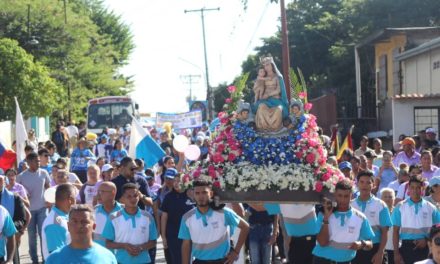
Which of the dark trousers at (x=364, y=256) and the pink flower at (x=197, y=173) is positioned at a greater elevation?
the pink flower at (x=197, y=173)

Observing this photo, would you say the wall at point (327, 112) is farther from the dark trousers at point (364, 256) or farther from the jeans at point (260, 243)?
the dark trousers at point (364, 256)

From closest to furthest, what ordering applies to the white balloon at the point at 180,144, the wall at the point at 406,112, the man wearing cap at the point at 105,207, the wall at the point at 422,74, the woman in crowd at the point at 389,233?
the man wearing cap at the point at 105,207, the woman in crowd at the point at 389,233, the white balloon at the point at 180,144, the wall at the point at 406,112, the wall at the point at 422,74

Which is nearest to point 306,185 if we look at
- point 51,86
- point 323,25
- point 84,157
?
point 84,157

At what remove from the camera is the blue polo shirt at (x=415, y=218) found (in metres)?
10.7

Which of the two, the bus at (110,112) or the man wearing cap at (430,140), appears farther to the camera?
the bus at (110,112)

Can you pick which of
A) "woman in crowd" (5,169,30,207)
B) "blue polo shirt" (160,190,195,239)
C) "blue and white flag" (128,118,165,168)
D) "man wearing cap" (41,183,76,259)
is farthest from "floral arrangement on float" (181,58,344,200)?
"blue and white flag" (128,118,165,168)

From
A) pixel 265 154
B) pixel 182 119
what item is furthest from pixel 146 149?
pixel 182 119

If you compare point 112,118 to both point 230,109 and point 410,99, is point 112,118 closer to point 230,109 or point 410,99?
point 410,99

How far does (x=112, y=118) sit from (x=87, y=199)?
27.1 metres

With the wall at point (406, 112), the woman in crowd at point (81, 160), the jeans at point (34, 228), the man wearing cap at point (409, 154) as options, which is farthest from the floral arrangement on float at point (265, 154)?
the wall at point (406, 112)

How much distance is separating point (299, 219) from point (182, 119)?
71.5 ft

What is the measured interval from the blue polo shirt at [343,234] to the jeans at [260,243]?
7.86ft

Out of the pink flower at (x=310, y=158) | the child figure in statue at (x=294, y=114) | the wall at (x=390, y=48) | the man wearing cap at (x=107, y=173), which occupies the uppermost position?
the wall at (x=390, y=48)

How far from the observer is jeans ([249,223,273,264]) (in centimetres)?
1182
